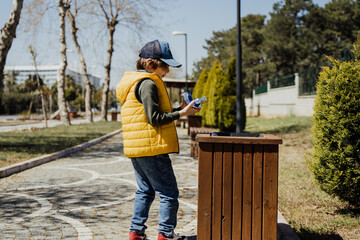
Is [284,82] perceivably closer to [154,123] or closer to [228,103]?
[228,103]

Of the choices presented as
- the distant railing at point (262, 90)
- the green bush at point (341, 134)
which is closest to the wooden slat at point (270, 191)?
the green bush at point (341, 134)

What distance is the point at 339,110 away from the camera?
4.32 m

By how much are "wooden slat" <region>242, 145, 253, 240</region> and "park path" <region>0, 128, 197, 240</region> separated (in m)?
1.08

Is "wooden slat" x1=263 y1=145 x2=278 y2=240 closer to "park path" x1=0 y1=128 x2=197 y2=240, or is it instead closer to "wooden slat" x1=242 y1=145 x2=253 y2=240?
"wooden slat" x1=242 y1=145 x2=253 y2=240

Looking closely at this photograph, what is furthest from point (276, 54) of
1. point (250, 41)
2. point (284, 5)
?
point (250, 41)

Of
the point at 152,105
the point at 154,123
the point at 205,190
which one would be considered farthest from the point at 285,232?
the point at 152,105

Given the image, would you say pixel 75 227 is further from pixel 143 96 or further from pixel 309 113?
pixel 309 113

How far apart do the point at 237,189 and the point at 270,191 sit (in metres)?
0.25

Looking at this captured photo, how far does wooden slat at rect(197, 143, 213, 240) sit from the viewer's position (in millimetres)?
3018

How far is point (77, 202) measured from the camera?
5.34m

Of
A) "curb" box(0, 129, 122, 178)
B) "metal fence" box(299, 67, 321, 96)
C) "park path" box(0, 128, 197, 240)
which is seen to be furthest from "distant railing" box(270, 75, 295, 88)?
"park path" box(0, 128, 197, 240)

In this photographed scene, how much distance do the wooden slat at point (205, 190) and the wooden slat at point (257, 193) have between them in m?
0.34

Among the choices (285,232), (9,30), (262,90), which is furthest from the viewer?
(262,90)

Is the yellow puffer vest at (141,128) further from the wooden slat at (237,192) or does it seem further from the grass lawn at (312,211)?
the grass lawn at (312,211)
